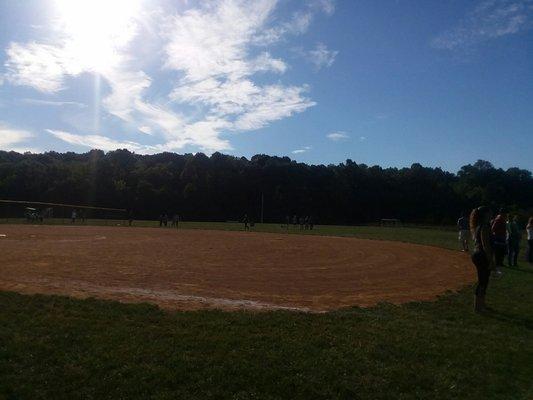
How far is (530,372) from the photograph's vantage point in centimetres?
591

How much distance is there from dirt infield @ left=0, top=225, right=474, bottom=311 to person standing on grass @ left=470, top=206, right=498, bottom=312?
1721mm

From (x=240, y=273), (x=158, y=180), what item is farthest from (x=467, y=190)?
(x=240, y=273)

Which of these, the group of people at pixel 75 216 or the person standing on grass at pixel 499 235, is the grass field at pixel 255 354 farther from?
the group of people at pixel 75 216

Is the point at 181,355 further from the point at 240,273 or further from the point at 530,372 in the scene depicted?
the point at 240,273

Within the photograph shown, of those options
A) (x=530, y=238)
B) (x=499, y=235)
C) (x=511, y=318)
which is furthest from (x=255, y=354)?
(x=530, y=238)

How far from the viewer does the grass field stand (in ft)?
17.7

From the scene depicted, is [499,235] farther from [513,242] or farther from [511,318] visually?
[511,318]

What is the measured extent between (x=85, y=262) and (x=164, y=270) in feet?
10.8

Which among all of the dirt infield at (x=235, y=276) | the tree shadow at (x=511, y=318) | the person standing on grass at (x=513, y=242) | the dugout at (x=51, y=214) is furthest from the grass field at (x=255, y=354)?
the dugout at (x=51, y=214)

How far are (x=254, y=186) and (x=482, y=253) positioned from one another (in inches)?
3811

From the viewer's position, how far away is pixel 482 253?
888cm

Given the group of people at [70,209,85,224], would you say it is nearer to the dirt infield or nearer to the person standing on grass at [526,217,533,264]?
the dirt infield

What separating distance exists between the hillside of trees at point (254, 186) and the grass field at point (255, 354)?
270 feet

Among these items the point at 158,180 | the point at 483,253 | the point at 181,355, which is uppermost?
the point at 158,180
